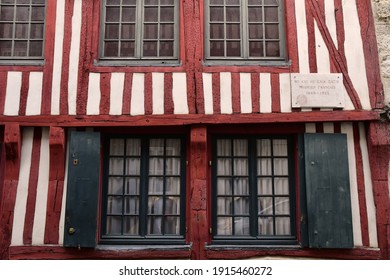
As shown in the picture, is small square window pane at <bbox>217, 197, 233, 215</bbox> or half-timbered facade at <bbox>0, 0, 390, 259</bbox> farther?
small square window pane at <bbox>217, 197, 233, 215</bbox>

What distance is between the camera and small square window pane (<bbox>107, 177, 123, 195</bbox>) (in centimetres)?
612

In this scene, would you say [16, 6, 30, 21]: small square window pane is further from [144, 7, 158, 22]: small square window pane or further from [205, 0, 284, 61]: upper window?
[205, 0, 284, 61]: upper window

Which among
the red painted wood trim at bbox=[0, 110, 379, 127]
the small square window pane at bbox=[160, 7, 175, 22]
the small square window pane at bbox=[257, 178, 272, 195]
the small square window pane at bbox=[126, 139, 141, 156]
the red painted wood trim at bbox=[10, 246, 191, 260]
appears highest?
the small square window pane at bbox=[160, 7, 175, 22]

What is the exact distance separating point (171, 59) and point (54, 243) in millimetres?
2643

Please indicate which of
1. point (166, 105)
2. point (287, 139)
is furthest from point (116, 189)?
point (287, 139)

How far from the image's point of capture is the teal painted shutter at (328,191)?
5770mm

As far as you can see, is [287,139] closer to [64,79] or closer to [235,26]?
[235,26]

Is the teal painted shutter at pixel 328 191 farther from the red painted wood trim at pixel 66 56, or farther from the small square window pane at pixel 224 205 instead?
the red painted wood trim at pixel 66 56

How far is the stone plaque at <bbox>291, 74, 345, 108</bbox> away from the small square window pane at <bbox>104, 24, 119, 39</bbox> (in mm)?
2303

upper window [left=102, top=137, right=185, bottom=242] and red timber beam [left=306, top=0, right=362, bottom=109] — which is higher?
red timber beam [left=306, top=0, right=362, bottom=109]

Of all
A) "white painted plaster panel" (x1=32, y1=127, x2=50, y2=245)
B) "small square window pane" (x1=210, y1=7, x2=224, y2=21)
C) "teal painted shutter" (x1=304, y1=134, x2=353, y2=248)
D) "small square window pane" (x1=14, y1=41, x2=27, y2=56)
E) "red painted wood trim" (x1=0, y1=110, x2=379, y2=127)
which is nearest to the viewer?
"teal painted shutter" (x1=304, y1=134, x2=353, y2=248)

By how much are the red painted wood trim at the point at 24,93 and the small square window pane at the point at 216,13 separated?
7.96 feet

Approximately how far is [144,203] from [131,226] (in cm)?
32

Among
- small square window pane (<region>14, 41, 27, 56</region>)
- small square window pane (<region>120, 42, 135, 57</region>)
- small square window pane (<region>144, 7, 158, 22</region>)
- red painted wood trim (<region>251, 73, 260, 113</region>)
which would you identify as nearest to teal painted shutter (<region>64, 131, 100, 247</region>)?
small square window pane (<region>120, 42, 135, 57</region>)
